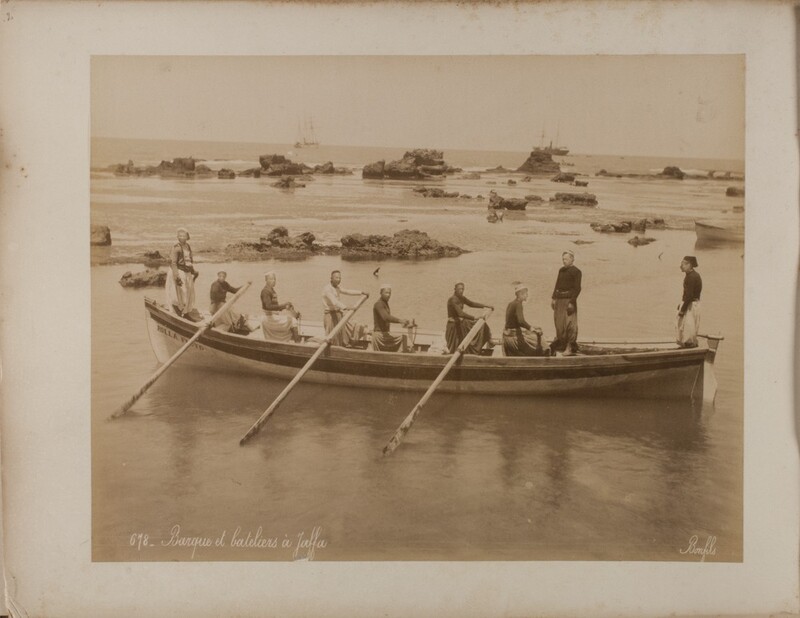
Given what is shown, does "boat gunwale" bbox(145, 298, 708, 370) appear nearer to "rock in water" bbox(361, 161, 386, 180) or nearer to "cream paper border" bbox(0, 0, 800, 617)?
"cream paper border" bbox(0, 0, 800, 617)

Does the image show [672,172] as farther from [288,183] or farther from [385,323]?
[288,183]

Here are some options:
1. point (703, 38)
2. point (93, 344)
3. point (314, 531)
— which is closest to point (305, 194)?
point (93, 344)

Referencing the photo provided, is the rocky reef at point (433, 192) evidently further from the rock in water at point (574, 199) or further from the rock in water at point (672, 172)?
the rock in water at point (672, 172)

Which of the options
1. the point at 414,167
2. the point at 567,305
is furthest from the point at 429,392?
the point at 414,167

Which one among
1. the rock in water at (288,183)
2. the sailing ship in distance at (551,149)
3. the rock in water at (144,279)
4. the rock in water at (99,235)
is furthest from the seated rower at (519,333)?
the rock in water at (99,235)

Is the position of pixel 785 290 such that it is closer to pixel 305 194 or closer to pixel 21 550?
pixel 305 194

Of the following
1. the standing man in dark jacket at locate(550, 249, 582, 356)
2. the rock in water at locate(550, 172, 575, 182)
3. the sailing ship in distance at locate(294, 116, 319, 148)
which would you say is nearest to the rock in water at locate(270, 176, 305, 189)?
the sailing ship in distance at locate(294, 116, 319, 148)
